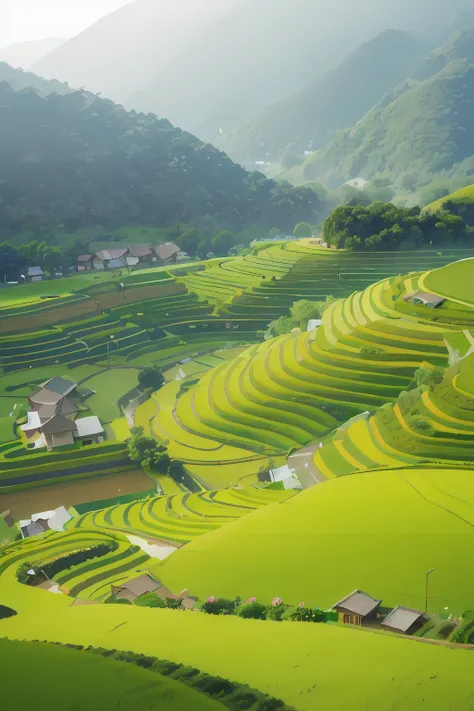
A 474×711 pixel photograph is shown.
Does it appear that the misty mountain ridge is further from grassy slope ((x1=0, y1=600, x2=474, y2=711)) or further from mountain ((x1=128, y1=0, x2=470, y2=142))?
grassy slope ((x1=0, y1=600, x2=474, y2=711))

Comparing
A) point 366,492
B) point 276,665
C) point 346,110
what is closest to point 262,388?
point 366,492

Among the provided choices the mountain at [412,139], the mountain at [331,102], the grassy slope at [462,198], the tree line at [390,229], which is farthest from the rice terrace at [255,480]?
the mountain at [331,102]

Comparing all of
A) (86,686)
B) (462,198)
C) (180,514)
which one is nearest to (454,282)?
(180,514)

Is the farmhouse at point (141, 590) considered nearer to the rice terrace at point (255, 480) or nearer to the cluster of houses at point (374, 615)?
the rice terrace at point (255, 480)

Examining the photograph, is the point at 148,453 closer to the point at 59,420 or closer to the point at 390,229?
the point at 59,420

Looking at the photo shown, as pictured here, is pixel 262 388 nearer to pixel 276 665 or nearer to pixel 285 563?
pixel 285 563

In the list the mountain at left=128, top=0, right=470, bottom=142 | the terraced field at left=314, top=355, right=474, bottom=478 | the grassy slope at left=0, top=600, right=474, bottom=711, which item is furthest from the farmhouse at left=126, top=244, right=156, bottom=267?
the mountain at left=128, top=0, right=470, bottom=142
